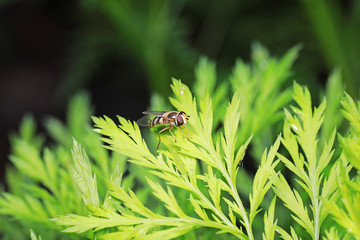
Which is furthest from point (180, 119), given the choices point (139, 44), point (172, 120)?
point (139, 44)

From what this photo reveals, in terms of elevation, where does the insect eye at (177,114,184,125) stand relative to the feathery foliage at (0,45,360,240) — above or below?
above

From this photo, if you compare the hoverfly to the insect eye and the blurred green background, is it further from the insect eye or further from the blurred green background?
the blurred green background

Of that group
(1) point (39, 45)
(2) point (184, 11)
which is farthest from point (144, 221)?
(1) point (39, 45)

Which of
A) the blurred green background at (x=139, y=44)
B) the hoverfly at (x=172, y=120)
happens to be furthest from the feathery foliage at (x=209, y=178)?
the blurred green background at (x=139, y=44)

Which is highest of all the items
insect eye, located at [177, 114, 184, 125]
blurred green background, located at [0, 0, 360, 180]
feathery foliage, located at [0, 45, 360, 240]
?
blurred green background, located at [0, 0, 360, 180]

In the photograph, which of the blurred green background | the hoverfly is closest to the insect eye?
the hoverfly

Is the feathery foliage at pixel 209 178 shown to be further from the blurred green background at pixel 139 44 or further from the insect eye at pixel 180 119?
the blurred green background at pixel 139 44

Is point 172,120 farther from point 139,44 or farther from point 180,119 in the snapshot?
point 139,44

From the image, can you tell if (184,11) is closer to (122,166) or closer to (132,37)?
(132,37)
